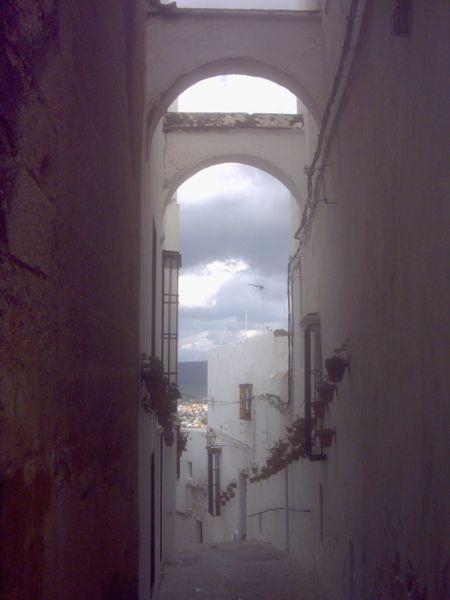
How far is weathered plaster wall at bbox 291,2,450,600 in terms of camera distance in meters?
3.42

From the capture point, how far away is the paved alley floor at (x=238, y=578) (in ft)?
30.9

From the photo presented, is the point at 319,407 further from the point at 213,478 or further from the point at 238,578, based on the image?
the point at 213,478

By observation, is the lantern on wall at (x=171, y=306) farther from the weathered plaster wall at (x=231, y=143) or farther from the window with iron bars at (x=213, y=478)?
the window with iron bars at (x=213, y=478)

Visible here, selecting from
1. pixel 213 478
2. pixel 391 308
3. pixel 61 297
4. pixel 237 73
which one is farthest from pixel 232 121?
pixel 213 478

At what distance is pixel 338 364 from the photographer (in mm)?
6551

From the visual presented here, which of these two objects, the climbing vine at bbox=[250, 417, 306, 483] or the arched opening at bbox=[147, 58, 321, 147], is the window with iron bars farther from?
the arched opening at bbox=[147, 58, 321, 147]

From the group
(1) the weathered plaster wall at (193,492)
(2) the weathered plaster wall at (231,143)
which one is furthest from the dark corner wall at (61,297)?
(1) the weathered plaster wall at (193,492)

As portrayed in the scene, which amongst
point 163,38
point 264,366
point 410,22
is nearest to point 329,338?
point 163,38

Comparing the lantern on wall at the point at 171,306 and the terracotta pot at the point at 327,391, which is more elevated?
the lantern on wall at the point at 171,306

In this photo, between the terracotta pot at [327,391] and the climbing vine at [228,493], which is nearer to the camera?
the terracotta pot at [327,391]

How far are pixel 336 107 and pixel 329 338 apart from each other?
2672mm

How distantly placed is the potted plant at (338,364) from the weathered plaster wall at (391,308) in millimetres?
173

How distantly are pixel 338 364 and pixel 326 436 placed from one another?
1.67 metres

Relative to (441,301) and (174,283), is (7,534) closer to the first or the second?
(441,301)
